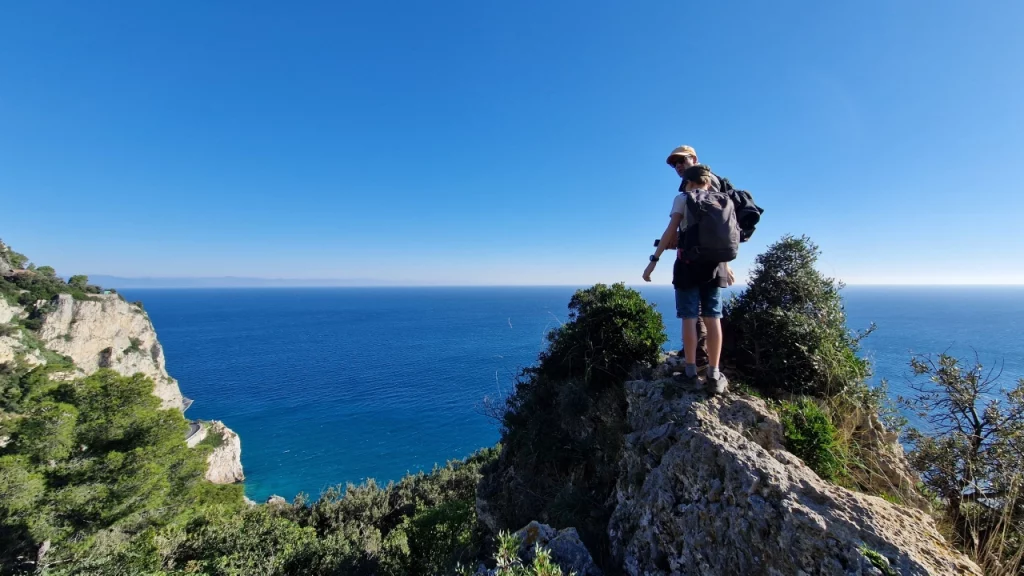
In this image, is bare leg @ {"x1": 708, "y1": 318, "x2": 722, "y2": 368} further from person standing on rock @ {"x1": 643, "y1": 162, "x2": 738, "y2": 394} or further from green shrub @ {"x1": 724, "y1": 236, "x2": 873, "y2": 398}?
green shrub @ {"x1": 724, "y1": 236, "x2": 873, "y2": 398}

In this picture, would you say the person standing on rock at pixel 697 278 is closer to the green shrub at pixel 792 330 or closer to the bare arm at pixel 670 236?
the bare arm at pixel 670 236

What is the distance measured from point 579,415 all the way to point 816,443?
417 centimetres

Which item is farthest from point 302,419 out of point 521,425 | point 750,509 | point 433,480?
point 750,509

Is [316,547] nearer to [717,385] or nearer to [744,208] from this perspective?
[717,385]

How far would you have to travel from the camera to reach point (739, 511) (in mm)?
3346

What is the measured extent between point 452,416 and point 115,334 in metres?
41.7

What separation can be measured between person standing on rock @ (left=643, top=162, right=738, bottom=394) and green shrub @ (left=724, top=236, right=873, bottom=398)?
123 cm

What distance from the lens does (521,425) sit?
899 cm

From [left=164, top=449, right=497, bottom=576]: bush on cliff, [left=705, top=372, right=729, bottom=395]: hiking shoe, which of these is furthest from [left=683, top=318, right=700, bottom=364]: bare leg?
[left=164, top=449, right=497, bottom=576]: bush on cliff

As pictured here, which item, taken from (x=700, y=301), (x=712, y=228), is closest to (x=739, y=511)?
(x=700, y=301)

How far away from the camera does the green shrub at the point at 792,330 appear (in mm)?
5016

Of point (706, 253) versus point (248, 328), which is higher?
point (706, 253)

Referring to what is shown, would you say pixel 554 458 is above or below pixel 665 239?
below

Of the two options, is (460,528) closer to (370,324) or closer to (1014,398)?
(1014,398)
